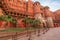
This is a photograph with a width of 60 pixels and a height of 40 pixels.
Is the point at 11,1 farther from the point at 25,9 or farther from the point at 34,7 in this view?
the point at 34,7

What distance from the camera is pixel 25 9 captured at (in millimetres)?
53781

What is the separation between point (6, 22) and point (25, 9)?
95.8 ft

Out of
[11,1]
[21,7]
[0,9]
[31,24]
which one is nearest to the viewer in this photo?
[0,9]

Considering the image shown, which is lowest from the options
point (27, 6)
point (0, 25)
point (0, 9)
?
point (0, 25)

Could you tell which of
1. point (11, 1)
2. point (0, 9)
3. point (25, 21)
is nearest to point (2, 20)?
point (0, 9)

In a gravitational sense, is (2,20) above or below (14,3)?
below

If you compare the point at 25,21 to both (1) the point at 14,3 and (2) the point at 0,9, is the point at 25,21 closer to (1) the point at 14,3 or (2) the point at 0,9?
(2) the point at 0,9

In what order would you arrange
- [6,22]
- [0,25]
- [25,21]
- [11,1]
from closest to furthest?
[0,25], [6,22], [25,21], [11,1]

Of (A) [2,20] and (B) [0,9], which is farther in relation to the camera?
(B) [0,9]

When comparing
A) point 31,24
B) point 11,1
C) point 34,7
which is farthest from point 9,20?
point 34,7

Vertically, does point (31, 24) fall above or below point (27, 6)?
below

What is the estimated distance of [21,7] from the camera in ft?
170

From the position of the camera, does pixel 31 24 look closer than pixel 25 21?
No

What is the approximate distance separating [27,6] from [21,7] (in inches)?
153
